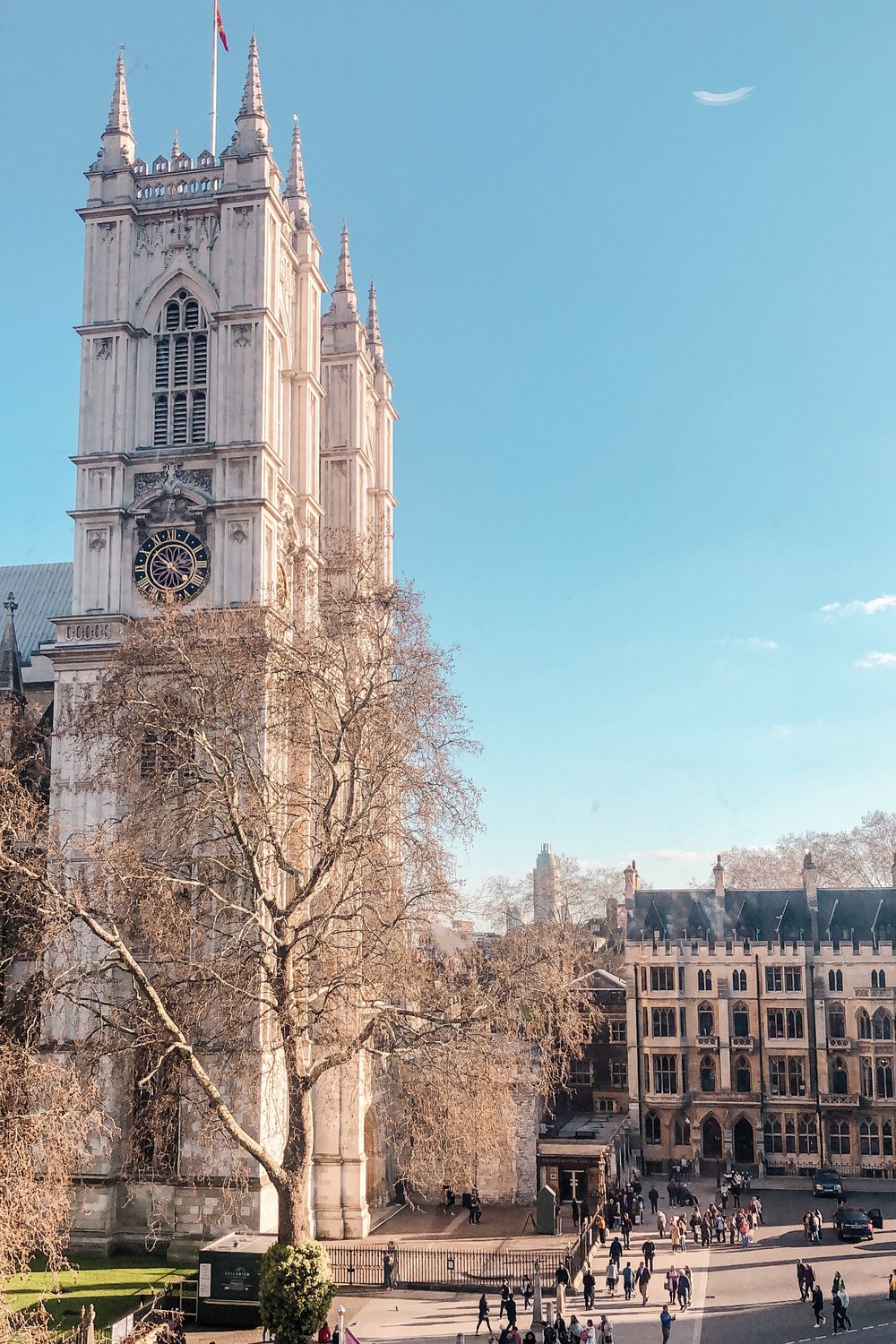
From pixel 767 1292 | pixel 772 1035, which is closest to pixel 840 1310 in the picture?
pixel 767 1292

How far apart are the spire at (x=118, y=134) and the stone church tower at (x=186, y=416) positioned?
0.06 metres

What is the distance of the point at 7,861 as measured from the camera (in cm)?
1944

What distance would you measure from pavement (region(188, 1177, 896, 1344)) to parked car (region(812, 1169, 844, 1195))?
7.21 meters

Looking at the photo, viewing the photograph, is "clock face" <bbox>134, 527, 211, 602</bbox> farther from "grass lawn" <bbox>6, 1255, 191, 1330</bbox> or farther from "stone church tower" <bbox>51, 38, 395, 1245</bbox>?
"grass lawn" <bbox>6, 1255, 191, 1330</bbox>

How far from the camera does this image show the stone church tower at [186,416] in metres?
37.9

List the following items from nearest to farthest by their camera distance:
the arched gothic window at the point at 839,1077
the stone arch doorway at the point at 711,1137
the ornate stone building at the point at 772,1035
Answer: the ornate stone building at the point at 772,1035
the arched gothic window at the point at 839,1077
the stone arch doorway at the point at 711,1137

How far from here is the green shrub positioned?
22047mm

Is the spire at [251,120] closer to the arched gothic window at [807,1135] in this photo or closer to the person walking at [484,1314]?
the person walking at [484,1314]

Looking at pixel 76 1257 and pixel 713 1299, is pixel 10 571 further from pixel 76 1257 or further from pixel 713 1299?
pixel 713 1299

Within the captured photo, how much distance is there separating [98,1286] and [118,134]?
3345cm

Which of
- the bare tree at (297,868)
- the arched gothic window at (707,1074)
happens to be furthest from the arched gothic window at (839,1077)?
the bare tree at (297,868)

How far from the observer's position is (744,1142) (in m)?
57.3

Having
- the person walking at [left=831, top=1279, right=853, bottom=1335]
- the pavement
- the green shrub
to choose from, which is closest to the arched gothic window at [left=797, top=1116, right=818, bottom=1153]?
the pavement

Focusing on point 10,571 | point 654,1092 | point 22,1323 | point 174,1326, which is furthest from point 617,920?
point 22,1323
